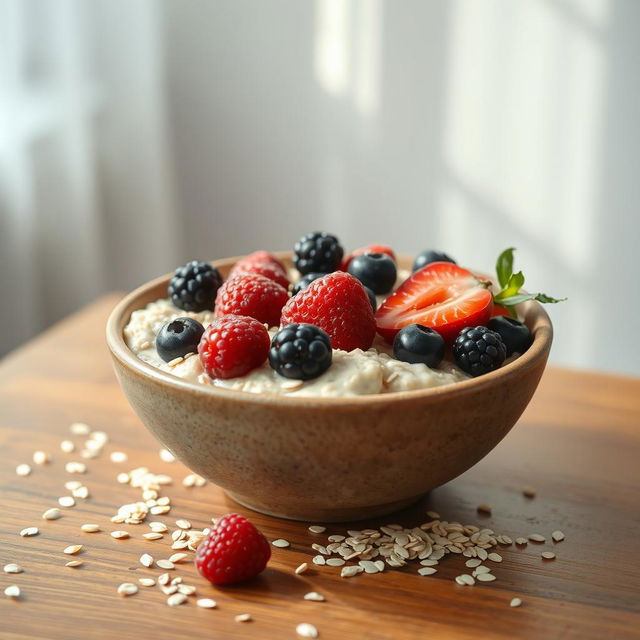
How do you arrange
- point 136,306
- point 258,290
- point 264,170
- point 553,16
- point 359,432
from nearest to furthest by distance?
point 359,432 < point 258,290 < point 136,306 < point 553,16 < point 264,170

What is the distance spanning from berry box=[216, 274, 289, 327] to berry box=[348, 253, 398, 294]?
0.14 m

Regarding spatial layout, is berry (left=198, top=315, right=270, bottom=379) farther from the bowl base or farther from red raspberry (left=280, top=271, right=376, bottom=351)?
the bowl base

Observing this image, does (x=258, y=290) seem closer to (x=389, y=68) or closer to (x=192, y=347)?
(x=192, y=347)

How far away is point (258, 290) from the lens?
1.15 metres

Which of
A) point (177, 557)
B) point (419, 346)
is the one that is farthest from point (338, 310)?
point (177, 557)

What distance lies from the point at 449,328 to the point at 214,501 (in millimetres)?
390

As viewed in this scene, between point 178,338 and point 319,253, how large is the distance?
12.6 inches

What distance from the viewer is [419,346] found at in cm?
104

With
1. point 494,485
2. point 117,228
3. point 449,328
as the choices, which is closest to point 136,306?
point 449,328

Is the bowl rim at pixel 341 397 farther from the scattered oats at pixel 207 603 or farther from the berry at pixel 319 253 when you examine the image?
the berry at pixel 319 253


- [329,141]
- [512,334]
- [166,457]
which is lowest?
[166,457]

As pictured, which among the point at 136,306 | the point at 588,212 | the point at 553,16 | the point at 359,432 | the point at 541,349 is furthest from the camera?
the point at 588,212

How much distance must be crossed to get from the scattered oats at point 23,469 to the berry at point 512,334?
0.68 m

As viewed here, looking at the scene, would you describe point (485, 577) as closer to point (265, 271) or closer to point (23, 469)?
point (265, 271)
